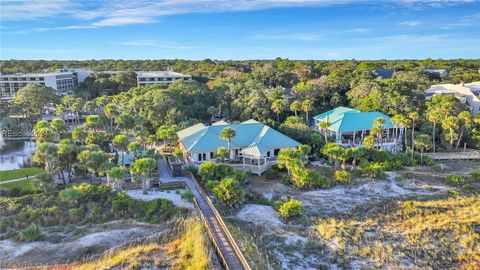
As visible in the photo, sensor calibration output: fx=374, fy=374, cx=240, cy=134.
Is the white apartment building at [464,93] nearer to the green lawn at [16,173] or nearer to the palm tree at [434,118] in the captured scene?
the palm tree at [434,118]

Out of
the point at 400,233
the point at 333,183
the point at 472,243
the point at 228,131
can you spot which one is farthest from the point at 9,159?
the point at 472,243

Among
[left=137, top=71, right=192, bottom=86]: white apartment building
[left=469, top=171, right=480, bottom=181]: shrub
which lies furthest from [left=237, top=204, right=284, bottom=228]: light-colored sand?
[left=137, top=71, right=192, bottom=86]: white apartment building

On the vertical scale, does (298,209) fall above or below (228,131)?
below

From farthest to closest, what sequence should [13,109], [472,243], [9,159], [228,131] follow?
[13,109]
[9,159]
[228,131]
[472,243]

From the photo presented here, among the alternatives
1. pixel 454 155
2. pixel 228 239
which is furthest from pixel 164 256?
pixel 454 155

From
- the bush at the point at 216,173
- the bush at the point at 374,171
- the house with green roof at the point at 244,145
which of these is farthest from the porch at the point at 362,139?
the bush at the point at 216,173

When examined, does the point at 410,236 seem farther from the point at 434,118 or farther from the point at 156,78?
the point at 156,78

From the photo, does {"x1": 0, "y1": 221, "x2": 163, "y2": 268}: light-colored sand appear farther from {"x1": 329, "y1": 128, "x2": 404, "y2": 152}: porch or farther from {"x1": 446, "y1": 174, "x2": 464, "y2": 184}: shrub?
{"x1": 329, "y1": 128, "x2": 404, "y2": 152}: porch

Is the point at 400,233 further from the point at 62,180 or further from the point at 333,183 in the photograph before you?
the point at 62,180
